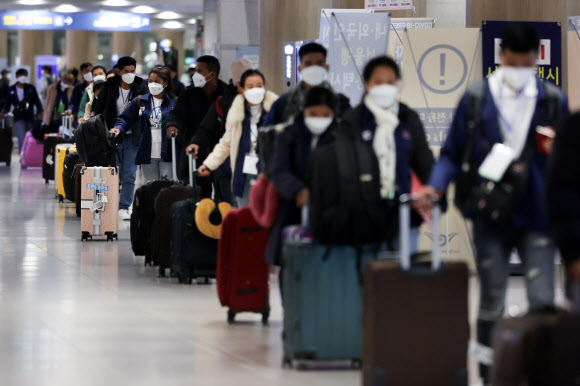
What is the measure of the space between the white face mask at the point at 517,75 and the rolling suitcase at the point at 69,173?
41.1 ft

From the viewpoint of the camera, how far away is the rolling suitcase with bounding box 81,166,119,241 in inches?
533

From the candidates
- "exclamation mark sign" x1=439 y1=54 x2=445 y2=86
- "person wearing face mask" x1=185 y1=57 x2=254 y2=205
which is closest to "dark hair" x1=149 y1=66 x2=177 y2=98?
"person wearing face mask" x1=185 y1=57 x2=254 y2=205

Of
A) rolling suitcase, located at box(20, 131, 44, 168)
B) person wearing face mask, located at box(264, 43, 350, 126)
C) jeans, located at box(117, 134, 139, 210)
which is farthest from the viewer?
rolling suitcase, located at box(20, 131, 44, 168)

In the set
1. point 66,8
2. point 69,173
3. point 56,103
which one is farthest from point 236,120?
point 66,8

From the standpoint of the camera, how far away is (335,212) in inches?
242

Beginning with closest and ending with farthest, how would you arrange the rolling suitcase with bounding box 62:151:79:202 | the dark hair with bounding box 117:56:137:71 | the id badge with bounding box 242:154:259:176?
the id badge with bounding box 242:154:259:176 < the dark hair with bounding box 117:56:137:71 < the rolling suitcase with bounding box 62:151:79:202

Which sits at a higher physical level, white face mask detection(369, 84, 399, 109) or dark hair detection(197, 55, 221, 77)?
dark hair detection(197, 55, 221, 77)

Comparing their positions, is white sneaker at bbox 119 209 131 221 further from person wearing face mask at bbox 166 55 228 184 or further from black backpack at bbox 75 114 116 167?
person wearing face mask at bbox 166 55 228 184

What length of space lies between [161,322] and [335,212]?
258 centimetres

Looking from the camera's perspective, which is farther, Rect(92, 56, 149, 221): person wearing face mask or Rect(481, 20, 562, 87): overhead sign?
Rect(92, 56, 149, 221): person wearing face mask

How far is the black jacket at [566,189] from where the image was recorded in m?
4.42

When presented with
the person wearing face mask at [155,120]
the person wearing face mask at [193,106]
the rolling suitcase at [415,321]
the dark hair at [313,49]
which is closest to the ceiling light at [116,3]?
the person wearing face mask at [155,120]

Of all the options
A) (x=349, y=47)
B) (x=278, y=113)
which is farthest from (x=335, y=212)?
(x=349, y=47)

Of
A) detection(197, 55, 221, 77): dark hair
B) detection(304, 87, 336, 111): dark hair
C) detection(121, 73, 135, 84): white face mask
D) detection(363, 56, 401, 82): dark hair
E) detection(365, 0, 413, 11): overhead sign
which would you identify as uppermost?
detection(365, 0, 413, 11): overhead sign
